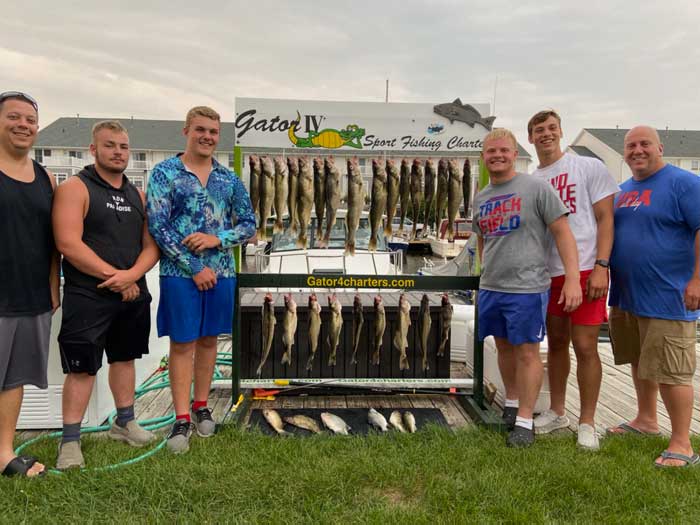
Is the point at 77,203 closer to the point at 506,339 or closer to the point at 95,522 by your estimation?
the point at 95,522

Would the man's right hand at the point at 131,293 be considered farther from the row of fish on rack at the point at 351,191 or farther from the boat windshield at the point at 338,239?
the boat windshield at the point at 338,239

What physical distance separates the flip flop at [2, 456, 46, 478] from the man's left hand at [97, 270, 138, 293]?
4.02 feet

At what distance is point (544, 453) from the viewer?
365 centimetres

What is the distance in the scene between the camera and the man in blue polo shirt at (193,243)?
3.65 meters

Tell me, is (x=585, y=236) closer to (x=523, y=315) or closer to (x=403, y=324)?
(x=523, y=315)

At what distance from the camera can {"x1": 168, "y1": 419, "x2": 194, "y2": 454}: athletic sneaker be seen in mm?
3598

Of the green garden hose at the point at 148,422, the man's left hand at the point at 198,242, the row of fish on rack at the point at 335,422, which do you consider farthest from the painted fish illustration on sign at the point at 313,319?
the green garden hose at the point at 148,422

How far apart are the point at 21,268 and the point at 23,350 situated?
1.77 ft

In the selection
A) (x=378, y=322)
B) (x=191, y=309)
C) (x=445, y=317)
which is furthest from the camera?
(x=445, y=317)

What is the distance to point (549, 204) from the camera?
368 cm

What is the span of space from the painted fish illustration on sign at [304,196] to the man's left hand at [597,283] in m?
2.29

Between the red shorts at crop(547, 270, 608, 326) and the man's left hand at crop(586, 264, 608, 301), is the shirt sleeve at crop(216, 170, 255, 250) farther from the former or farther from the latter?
the man's left hand at crop(586, 264, 608, 301)

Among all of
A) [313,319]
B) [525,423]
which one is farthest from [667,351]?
[313,319]

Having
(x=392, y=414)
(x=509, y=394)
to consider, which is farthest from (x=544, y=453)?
(x=392, y=414)
